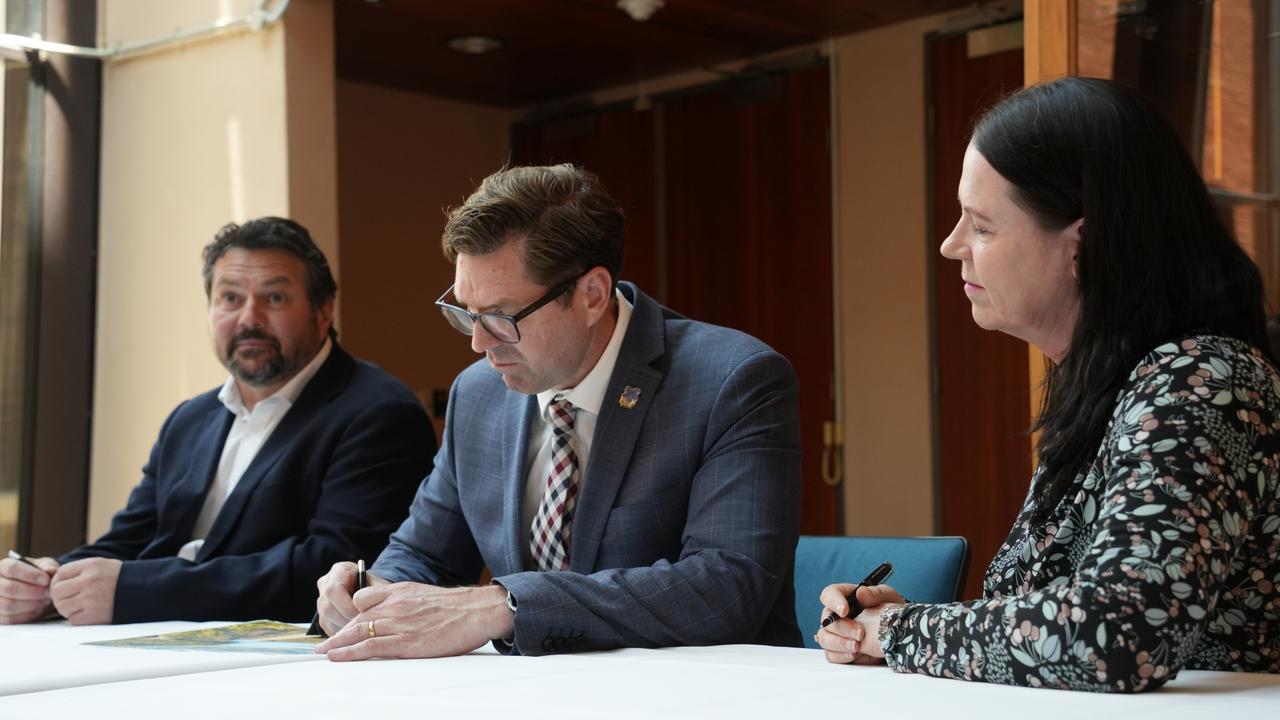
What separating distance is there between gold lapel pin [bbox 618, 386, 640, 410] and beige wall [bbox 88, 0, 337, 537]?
106 inches

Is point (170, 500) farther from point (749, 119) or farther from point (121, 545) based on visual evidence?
point (749, 119)

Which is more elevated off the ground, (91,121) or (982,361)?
(91,121)

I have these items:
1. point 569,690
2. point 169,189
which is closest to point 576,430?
point 569,690

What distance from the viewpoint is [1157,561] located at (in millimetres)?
1471

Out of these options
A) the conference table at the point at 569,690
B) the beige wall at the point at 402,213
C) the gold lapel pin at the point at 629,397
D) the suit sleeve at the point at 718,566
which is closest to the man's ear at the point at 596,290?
the gold lapel pin at the point at 629,397

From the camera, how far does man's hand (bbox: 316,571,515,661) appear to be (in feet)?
6.43

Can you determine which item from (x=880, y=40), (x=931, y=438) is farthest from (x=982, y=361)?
(x=880, y=40)

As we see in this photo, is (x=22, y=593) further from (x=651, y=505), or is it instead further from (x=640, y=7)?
(x=640, y=7)

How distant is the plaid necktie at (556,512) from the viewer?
245 centimetres

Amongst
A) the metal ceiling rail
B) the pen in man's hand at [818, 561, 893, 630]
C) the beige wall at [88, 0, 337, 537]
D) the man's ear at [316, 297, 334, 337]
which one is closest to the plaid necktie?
the pen in man's hand at [818, 561, 893, 630]

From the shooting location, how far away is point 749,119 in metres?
6.52

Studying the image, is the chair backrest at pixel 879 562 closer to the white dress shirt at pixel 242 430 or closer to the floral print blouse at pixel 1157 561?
the floral print blouse at pixel 1157 561

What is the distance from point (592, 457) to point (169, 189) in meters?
3.39

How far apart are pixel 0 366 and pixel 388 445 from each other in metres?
2.61
